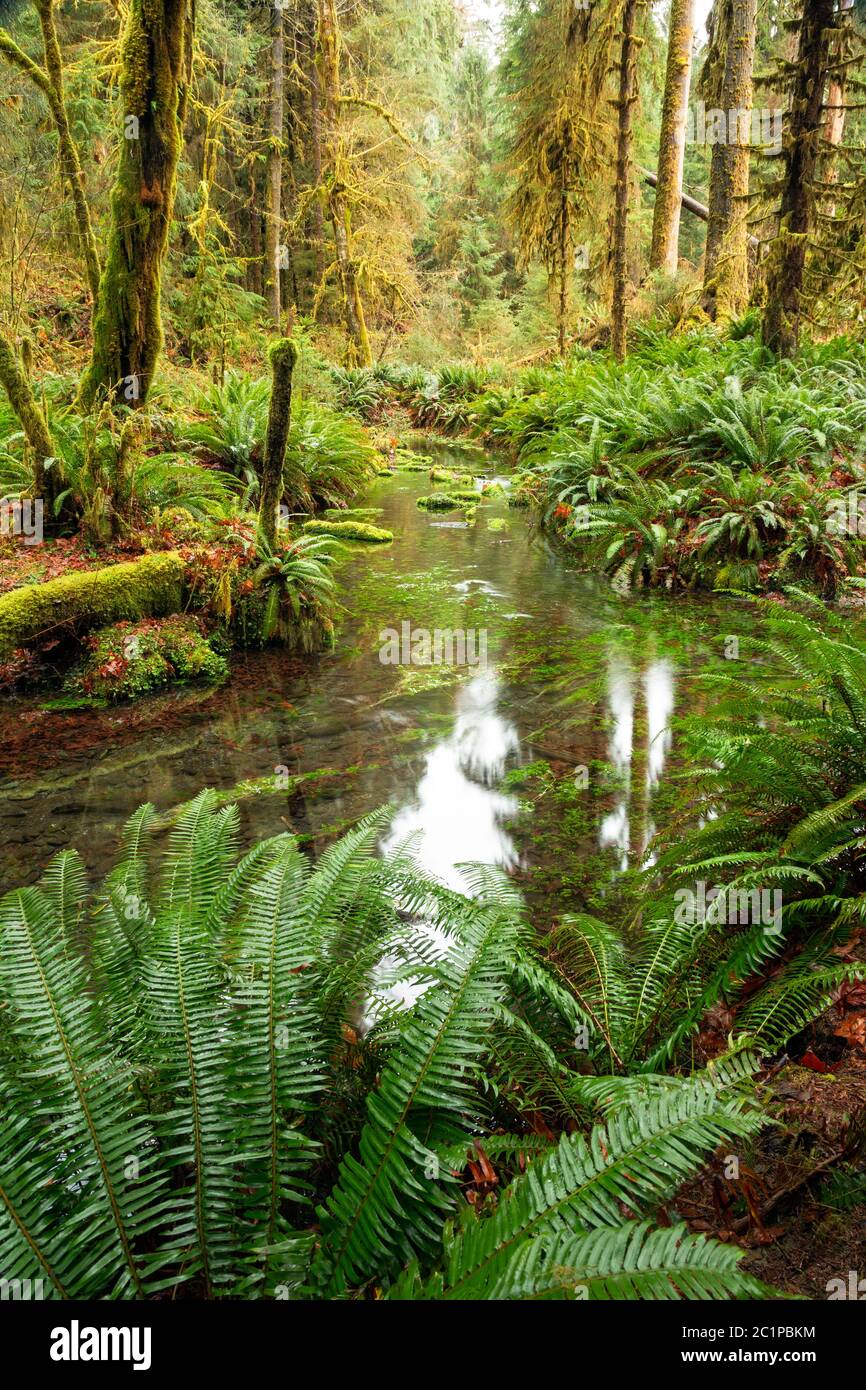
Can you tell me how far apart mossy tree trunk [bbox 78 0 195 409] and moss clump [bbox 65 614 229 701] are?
8.94 feet

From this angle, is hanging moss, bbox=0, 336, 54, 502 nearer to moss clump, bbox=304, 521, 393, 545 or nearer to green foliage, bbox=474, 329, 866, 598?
moss clump, bbox=304, 521, 393, 545

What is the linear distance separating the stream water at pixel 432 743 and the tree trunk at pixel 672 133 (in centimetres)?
1255

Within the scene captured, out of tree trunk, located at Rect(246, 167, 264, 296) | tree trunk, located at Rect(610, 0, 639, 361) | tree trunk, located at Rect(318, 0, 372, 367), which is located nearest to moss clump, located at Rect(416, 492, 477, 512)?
tree trunk, located at Rect(610, 0, 639, 361)

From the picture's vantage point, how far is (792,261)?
9.41m

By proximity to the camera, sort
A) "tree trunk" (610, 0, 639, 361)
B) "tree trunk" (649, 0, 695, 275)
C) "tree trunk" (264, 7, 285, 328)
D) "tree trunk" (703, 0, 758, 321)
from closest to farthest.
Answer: "tree trunk" (610, 0, 639, 361)
"tree trunk" (703, 0, 758, 321)
"tree trunk" (649, 0, 695, 275)
"tree trunk" (264, 7, 285, 328)

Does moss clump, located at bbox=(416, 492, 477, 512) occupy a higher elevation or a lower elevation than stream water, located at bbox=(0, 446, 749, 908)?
higher

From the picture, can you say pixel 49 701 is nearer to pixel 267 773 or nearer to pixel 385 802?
pixel 267 773

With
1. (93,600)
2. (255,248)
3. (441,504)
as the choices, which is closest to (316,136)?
(255,248)

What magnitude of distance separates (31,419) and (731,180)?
42.3ft

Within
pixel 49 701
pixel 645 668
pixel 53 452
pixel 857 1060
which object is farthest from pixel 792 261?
pixel 857 1060

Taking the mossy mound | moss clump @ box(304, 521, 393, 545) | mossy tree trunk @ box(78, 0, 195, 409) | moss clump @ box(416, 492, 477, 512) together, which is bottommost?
moss clump @ box(304, 521, 393, 545)

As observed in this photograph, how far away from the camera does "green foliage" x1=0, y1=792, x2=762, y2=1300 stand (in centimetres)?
137

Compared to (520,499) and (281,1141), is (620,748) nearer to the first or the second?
(281,1141)
